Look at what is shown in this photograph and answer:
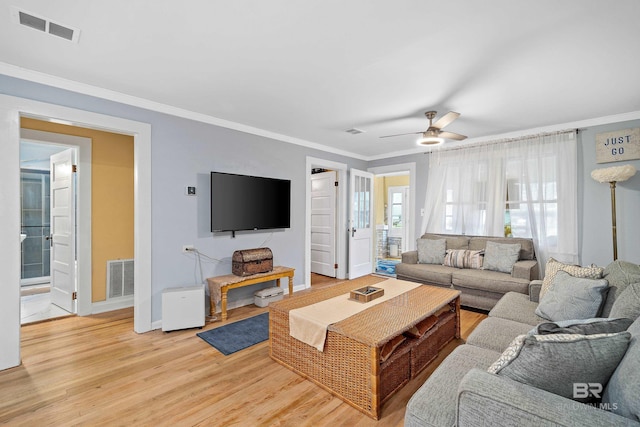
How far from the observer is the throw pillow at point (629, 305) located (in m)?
1.57

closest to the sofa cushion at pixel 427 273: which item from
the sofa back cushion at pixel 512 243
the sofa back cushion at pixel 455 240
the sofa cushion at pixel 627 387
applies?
the sofa back cushion at pixel 455 240

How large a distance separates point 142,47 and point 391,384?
9.83ft

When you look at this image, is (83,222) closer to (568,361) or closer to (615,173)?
(568,361)

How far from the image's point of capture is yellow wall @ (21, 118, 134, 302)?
151 inches

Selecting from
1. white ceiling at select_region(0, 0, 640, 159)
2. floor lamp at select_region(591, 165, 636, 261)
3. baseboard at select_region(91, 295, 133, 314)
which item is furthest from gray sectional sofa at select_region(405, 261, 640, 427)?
baseboard at select_region(91, 295, 133, 314)

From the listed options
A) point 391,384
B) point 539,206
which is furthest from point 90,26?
point 539,206

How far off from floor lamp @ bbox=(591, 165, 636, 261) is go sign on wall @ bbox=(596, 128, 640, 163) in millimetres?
304

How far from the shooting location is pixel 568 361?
1119 millimetres

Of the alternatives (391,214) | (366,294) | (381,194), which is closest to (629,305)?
(366,294)

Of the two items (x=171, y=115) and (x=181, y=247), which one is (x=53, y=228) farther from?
(x=171, y=115)

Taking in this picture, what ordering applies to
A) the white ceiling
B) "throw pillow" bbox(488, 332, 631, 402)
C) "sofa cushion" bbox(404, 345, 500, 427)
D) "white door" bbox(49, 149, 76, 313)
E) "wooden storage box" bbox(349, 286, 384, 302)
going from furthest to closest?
"white door" bbox(49, 149, 76, 313), "wooden storage box" bbox(349, 286, 384, 302), the white ceiling, "sofa cushion" bbox(404, 345, 500, 427), "throw pillow" bbox(488, 332, 631, 402)

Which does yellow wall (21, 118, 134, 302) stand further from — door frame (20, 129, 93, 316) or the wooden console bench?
the wooden console bench

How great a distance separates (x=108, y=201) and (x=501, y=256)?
17.3 ft

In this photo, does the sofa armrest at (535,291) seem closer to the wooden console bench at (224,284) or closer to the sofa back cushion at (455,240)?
the sofa back cushion at (455,240)
